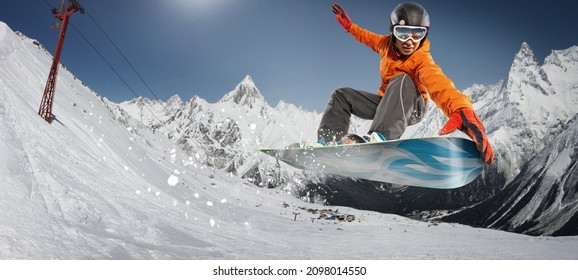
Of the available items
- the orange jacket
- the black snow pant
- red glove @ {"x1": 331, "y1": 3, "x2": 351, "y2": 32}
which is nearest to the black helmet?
the orange jacket

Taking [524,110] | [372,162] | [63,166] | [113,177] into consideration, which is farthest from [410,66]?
[524,110]

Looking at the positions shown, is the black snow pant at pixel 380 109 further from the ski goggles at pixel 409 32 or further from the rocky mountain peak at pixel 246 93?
the rocky mountain peak at pixel 246 93

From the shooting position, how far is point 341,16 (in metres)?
4.20

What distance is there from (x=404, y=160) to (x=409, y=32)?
144 cm

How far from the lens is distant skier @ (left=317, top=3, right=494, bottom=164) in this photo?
8.71ft

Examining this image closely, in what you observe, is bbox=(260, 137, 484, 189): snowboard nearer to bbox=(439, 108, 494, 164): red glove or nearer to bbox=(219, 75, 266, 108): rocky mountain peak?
bbox=(439, 108, 494, 164): red glove

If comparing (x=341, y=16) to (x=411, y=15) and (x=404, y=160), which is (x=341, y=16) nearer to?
(x=411, y=15)

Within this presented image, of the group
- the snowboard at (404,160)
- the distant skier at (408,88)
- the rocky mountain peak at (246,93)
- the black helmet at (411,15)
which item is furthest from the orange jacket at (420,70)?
the rocky mountain peak at (246,93)

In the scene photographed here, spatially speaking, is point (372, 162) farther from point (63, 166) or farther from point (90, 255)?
point (63, 166)

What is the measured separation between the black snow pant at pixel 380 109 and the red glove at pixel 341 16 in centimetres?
80

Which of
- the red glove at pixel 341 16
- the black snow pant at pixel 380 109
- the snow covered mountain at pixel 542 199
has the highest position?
the snow covered mountain at pixel 542 199

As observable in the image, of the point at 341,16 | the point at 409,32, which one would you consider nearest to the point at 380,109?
the point at 409,32

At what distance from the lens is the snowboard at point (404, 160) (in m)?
3.25

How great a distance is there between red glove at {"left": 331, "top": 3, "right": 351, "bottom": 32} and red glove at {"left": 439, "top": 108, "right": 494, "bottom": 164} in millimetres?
2018
